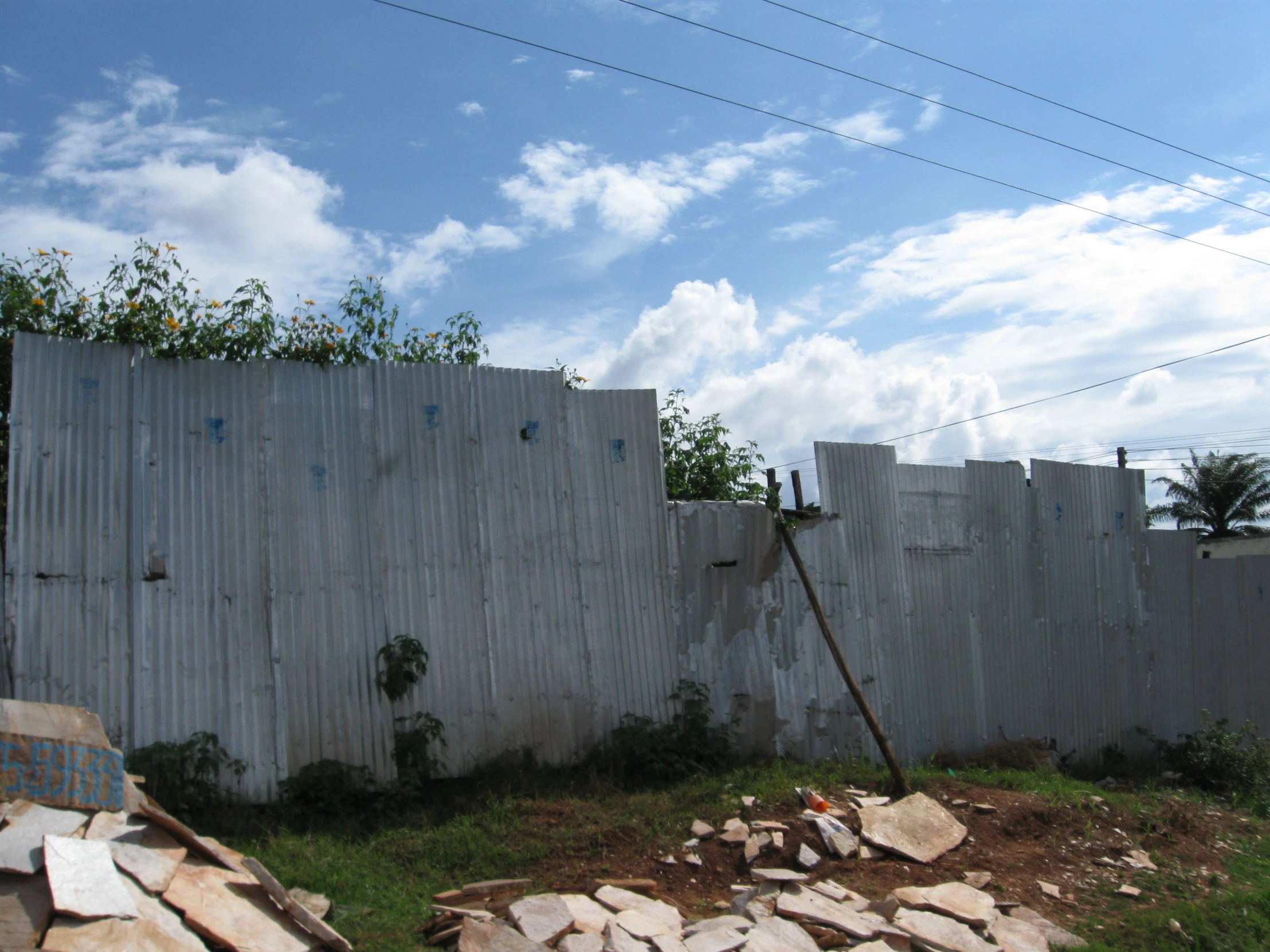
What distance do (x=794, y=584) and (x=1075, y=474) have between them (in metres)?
4.80

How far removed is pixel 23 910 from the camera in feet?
12.4

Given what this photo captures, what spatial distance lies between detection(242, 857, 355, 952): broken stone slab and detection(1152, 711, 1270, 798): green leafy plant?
895 cm

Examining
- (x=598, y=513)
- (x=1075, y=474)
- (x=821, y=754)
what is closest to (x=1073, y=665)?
(x=1075, y=474)

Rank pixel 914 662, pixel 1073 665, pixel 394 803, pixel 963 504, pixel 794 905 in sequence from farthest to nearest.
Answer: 1. pixel 1073 665
2. pixel 963 504
3. pixel 914 662
4. pixel 394 803
5. pixel 794 905

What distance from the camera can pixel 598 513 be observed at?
768 cm

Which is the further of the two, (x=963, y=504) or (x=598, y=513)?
(x=963, y=504)

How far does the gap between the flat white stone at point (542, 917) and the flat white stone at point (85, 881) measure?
5.72 feet

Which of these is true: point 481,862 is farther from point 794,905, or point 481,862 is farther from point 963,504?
point 963,504

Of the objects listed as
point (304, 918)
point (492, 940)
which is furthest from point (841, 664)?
point (304, 918)

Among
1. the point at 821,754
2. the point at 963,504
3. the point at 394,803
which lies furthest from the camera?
the point at 963,504

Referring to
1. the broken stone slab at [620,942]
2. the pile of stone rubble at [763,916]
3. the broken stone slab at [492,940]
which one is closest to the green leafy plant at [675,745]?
the pile of stone rubble at [763,916]

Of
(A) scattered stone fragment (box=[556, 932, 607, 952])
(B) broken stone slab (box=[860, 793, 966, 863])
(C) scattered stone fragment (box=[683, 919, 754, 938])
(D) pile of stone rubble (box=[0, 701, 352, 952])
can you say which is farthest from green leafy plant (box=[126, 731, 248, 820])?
(B) broken stone slab (box=[860, 793, 966, 863])

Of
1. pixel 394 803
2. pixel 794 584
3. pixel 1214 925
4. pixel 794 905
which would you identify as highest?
pixel 794 584

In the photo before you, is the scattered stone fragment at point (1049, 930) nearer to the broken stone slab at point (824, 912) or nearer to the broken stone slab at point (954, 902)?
the broken stone slab at point (954, 902)
